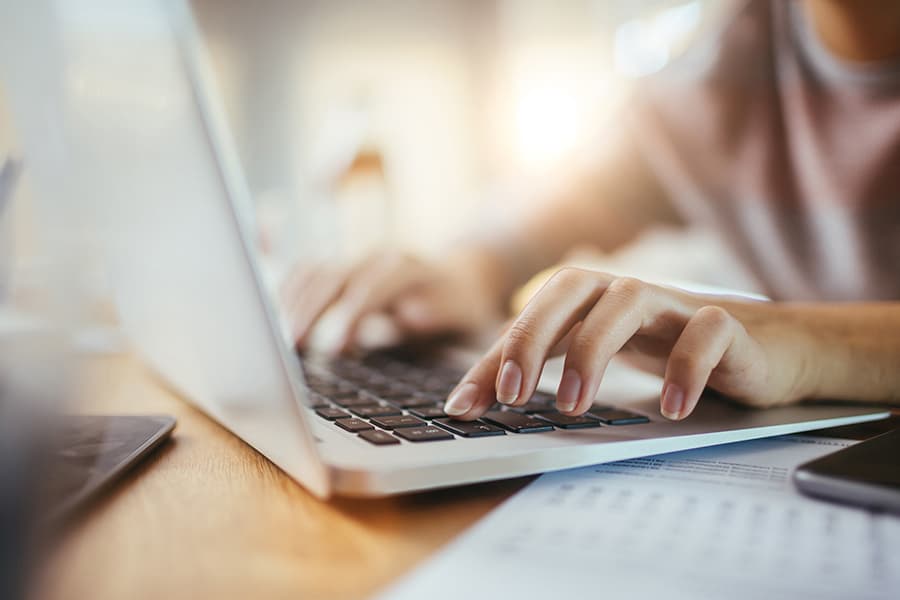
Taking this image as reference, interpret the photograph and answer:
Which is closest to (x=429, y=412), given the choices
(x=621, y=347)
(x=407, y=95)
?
(x=621, y=347)

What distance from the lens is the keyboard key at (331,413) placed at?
1.30ft

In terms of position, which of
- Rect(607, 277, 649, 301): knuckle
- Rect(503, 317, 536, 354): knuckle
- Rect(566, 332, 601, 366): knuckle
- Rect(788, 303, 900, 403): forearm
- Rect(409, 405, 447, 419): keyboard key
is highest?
Rect(607, 277, 649, 301): knuckle

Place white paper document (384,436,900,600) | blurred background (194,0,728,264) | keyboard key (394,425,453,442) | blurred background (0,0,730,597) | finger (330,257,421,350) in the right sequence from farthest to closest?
blurred background (194,0,728,264) < blurred background (0,0,730,597) < finger (330,257,421,350) < keyboard key (394,425,453,442) < white paper document (384,436,900,600)

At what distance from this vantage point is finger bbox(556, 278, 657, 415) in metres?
0.36

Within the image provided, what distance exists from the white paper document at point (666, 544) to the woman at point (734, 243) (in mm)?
54

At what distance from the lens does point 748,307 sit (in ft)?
1.54

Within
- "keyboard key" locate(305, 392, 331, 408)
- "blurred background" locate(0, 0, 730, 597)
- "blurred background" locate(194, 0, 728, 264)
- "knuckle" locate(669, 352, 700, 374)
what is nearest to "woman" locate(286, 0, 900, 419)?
A: "knuckle" locate(669, 352, 700, 374)

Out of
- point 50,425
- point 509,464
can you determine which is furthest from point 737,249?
point 50,425

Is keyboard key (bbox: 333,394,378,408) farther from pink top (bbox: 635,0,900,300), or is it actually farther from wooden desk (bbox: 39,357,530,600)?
pink top (bbox: 635,0,900,300)

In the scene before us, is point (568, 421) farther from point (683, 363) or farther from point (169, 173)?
point (169, 173)

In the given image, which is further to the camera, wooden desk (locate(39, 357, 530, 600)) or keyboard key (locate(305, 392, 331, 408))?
keyboard key (locate(305, 392, 331, 408))

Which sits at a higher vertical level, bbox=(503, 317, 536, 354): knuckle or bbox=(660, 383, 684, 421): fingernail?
bbox=(503, 317, 536, 354): knuckle

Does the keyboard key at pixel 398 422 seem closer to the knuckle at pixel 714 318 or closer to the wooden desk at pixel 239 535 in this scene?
the wooden desk at pixel 239 535

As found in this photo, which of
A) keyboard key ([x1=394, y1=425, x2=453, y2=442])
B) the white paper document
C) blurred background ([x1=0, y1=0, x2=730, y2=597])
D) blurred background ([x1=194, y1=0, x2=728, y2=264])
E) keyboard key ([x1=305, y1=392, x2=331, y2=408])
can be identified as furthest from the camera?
blurred background ([x1=194, y1=0, x2=728, y2=264])
